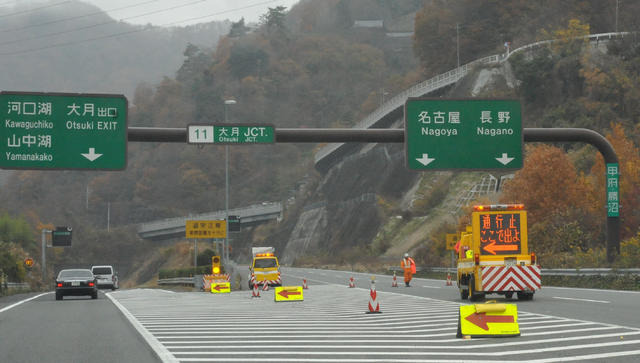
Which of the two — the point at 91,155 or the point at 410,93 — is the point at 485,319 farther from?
the point at 410,93

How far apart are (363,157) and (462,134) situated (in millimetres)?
77853

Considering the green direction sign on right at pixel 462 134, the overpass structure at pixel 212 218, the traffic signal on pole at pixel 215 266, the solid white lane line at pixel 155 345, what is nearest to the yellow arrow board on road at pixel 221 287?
the traffic signal on pole at pixel 215 266

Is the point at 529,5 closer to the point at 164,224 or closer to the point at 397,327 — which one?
the point at 164,224

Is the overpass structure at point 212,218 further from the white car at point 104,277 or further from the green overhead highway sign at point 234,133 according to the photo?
the green overhead highway sign at point 234,133

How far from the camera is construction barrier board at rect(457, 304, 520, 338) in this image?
14.5m

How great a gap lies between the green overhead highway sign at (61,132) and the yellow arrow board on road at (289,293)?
8.18m

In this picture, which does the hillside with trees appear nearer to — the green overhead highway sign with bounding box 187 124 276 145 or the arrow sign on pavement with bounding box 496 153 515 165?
the arrow sign on pavement with bounding box 496 153 515 165

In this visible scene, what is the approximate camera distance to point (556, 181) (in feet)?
167

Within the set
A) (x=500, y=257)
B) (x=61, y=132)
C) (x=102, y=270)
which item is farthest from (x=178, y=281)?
(x=500, y=257)

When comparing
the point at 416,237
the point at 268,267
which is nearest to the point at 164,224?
the point at 416,237

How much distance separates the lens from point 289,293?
29234 mm

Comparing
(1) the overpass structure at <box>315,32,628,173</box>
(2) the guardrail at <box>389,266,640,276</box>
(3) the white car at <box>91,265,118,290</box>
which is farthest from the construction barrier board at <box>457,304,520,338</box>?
(1) the overpass structure at <box>315,32,628,173</box>

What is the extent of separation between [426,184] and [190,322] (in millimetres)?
64243

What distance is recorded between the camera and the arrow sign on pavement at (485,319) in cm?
1462
